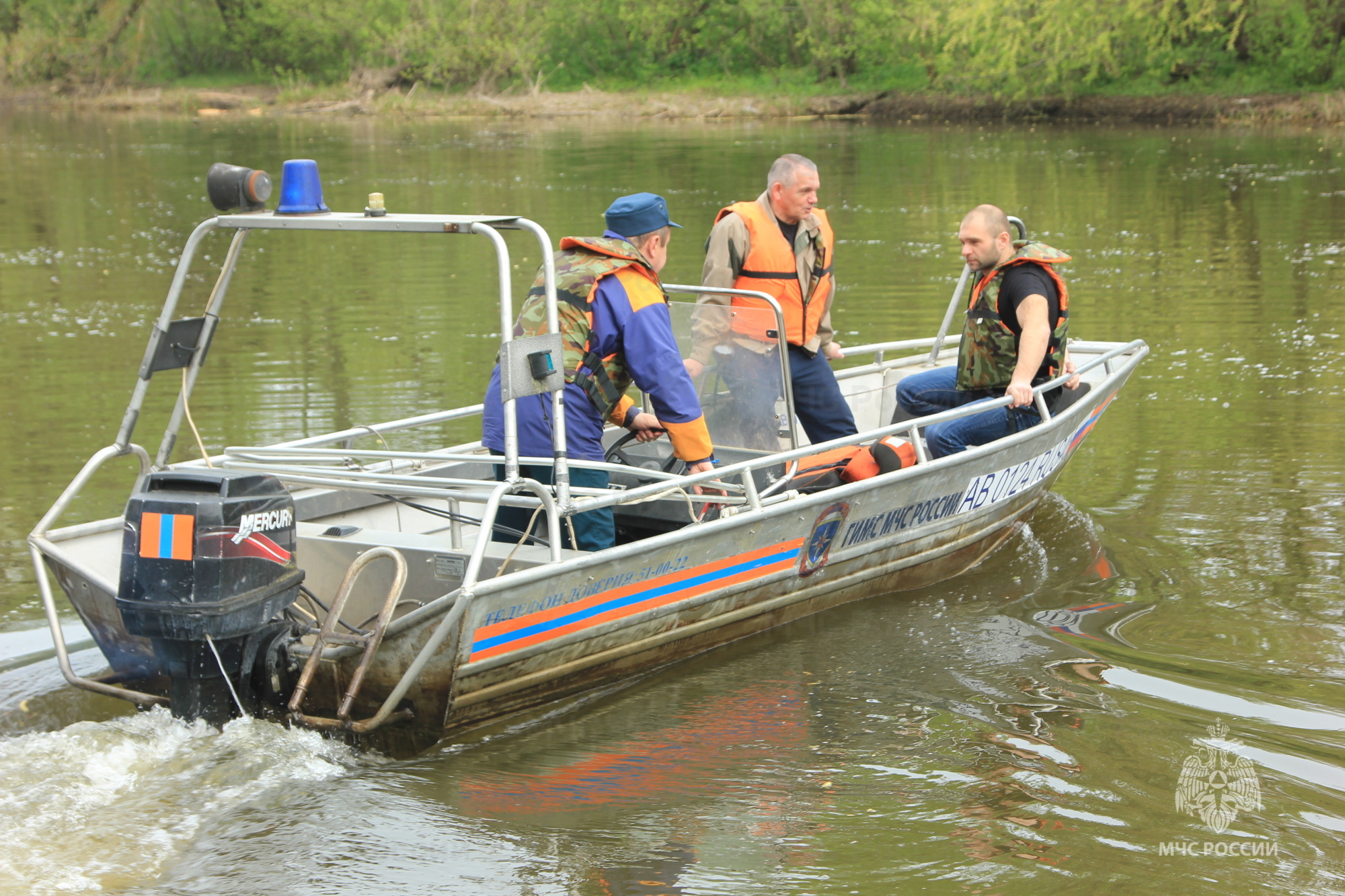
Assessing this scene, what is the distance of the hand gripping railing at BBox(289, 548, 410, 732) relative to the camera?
4.11 meters

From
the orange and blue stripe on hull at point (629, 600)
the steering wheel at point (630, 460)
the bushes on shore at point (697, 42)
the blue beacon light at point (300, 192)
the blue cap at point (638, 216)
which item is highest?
the bushes on shore at point (697, 42)

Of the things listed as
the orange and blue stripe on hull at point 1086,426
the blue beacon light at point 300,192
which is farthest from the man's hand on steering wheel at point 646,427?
the orange and blue stripe on hull at point 1086,426

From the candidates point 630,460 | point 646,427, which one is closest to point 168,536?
point 646,427

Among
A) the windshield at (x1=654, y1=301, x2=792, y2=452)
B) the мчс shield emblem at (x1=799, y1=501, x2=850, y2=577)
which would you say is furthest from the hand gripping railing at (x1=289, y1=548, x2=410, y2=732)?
the windshield at (x1=654, y1=301, x2=792, y2=452)

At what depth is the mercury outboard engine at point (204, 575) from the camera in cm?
390

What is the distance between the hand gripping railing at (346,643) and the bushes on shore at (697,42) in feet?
100

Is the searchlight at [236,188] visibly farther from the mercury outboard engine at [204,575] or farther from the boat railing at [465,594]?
the boat railing at [465,594]

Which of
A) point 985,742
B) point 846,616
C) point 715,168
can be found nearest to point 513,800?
point 985,742

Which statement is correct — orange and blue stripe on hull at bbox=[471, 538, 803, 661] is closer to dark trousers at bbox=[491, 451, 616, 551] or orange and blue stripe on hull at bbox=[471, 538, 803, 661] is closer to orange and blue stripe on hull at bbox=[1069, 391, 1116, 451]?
dark trousers at bbox=[491, 451, 616, 551]

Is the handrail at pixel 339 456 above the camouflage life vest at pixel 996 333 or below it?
below

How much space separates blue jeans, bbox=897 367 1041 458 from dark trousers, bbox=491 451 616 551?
1.97 meters

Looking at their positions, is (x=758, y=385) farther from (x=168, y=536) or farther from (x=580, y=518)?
(x=168, y=536)

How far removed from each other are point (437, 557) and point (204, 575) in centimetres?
85

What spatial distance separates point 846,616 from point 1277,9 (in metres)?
30.8
